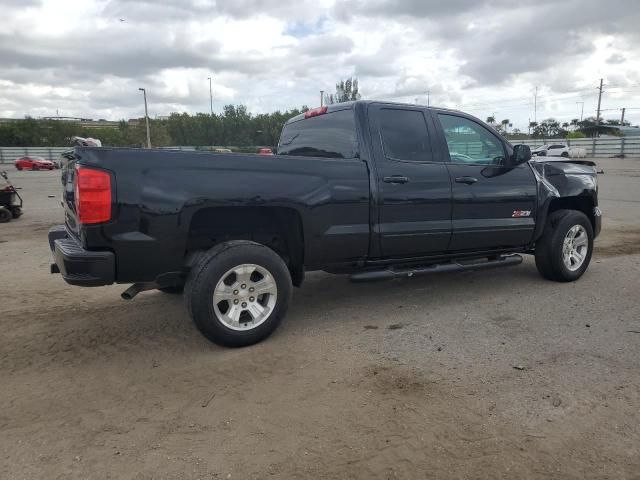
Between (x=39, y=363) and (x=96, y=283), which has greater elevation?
(x=96, y=283)

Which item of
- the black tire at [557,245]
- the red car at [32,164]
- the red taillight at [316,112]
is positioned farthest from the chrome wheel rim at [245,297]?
the red car at [32,164]

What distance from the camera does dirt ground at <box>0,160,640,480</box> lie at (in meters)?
2.52

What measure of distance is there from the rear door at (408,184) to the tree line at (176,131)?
6320 centimetres

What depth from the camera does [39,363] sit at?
371 cm

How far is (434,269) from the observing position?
4832 millimetres

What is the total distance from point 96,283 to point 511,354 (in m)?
3.02

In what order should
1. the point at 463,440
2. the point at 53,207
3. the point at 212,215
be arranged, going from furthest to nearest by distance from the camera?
the point at 53,207, the point at 212,215, the point at 463,440

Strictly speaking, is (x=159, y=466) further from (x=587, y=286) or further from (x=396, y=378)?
(x=587, y=286)

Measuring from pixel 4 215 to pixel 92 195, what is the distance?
29.9ft

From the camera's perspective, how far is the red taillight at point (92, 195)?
3352 mm

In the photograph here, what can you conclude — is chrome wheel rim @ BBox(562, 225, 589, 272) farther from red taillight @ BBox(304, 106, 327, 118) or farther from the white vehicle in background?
the white vehicle in background

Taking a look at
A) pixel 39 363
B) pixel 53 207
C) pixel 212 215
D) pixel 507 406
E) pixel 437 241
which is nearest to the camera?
pixel 507 406

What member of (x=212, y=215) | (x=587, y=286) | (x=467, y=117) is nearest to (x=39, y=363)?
(x=212, y=215)

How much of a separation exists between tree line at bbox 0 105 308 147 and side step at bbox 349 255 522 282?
63.0 metres
